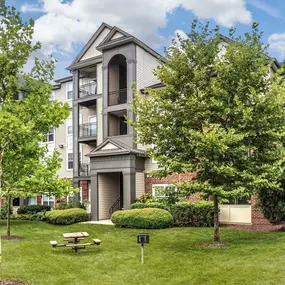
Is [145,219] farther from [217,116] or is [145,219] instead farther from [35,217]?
[35,217]

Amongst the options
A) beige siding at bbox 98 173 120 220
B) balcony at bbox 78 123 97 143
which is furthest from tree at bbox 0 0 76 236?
balcony at bbox 78 123 97 143

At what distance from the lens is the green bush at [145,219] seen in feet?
64.1

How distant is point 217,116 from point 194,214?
7.64 m

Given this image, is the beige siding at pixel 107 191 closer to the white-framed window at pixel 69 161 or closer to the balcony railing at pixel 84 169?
the balcony railing at pixel 84 169

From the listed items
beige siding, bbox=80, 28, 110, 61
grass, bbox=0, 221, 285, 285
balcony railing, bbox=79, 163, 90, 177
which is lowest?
grass, bbox=0, 221, 285, 285

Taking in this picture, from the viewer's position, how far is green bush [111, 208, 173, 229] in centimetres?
1955

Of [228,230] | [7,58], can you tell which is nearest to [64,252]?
[7,58]

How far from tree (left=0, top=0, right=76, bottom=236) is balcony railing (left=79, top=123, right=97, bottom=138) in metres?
16.4

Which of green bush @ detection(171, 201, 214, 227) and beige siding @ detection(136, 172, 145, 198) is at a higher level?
beige siding @ detection(136, 172, 145, 198)

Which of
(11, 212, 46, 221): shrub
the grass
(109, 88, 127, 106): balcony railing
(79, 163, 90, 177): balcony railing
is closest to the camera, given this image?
the grass

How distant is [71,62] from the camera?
102 ft

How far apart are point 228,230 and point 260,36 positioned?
30.5 ft

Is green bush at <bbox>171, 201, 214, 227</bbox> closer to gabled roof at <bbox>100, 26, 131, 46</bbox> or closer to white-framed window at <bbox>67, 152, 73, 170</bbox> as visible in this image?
gabled roof at <bbox>100, 26, 131, 46</bbox>

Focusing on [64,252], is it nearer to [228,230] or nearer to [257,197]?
[228,230]
